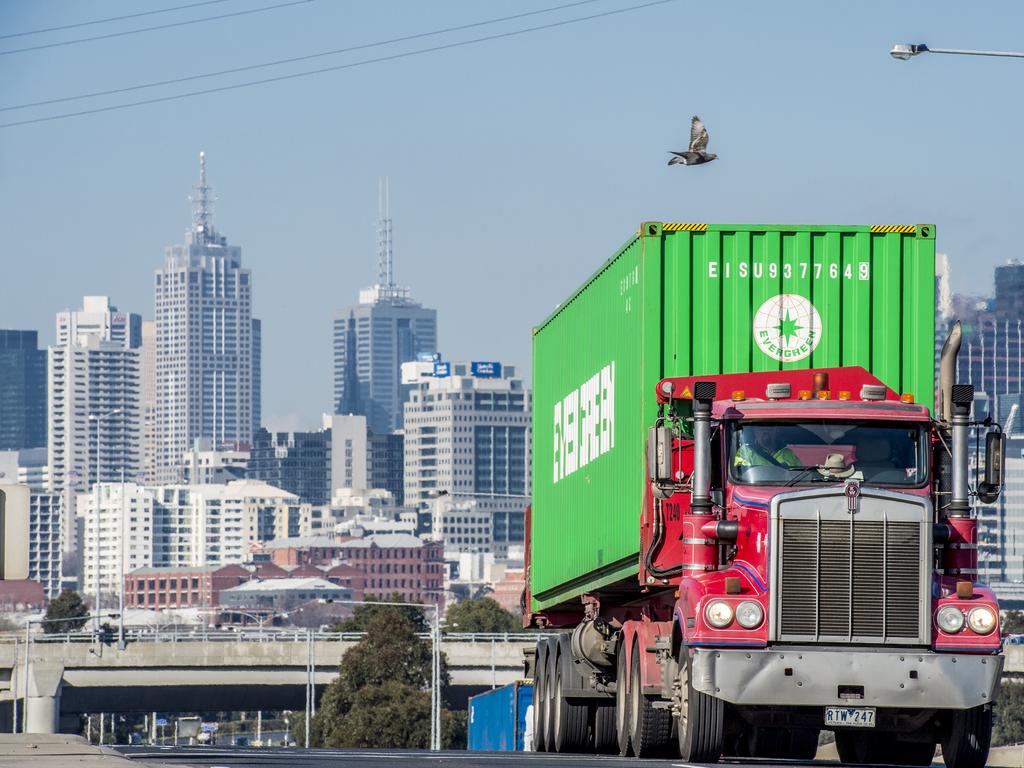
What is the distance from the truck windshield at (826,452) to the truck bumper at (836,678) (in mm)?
1589

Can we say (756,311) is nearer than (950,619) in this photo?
No

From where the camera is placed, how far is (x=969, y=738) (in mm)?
21859

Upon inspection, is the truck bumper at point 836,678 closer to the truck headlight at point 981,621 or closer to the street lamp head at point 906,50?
the truck headlight at point 981,621

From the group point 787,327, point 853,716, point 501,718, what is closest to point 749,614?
point 853,716

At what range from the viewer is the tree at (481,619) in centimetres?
16888

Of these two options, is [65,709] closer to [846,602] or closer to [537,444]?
[537,444]

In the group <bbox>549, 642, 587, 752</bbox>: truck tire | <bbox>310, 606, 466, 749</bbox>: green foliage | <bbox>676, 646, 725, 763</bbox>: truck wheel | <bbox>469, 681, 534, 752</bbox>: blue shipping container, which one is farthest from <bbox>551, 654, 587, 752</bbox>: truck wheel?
<bbox>310, 606, 466, 749</bbox>: green foliage

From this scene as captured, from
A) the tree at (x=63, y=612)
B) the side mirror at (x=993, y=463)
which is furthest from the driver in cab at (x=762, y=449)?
the tree at (x=63, y=612)

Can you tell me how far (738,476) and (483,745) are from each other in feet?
93.9

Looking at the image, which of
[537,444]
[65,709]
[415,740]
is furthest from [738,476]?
[65,709]

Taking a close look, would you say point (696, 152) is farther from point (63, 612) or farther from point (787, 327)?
point (63, 612)

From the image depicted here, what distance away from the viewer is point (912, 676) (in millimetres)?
21469

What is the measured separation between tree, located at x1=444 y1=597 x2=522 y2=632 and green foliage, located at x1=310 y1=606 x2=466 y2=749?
4815cm

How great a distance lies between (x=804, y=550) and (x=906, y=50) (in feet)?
34.4
